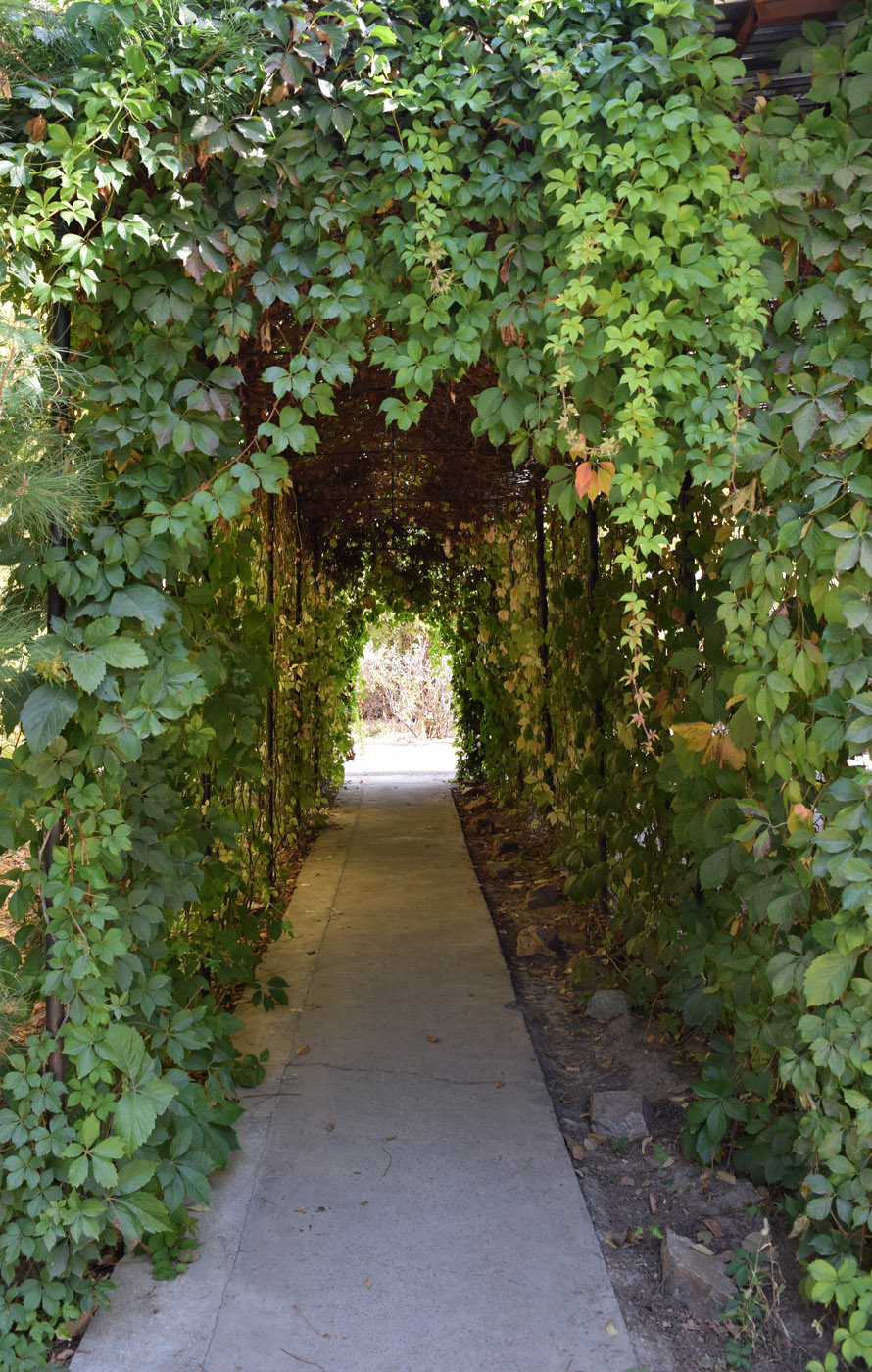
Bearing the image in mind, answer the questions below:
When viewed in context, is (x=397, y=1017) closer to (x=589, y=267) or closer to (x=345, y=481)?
(x=589, y=267)

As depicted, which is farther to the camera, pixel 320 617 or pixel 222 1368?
pixel 320 617

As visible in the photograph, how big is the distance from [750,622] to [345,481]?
504 centimetres

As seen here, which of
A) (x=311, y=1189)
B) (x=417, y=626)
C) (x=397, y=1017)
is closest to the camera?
(x=311, y=1189)

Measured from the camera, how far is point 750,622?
7.68ft

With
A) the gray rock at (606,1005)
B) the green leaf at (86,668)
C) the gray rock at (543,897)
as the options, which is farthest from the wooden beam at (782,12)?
the gray rock at (543,897)

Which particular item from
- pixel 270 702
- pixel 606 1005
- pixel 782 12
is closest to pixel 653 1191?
pixel 606 1005

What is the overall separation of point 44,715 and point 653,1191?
6.76ft

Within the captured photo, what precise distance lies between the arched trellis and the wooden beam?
0.27 ft

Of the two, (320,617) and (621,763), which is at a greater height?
(320,617)

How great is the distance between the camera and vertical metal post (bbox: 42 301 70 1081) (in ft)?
7.44

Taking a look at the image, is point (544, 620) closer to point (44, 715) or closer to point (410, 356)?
point (410, 356)

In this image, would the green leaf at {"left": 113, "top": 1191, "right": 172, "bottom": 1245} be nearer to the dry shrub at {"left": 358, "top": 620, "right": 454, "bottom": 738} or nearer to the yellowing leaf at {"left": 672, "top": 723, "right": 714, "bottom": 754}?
the yellowing leaf at {"left": 672, "top": 723, "right": 714, "bottom": 754}

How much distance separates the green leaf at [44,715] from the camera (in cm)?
215

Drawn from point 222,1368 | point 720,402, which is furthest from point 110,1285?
point 720,402
